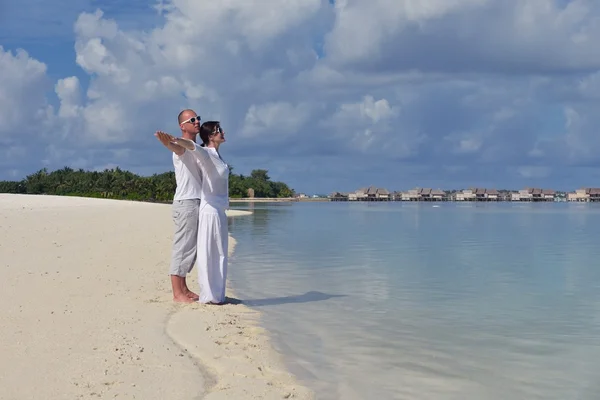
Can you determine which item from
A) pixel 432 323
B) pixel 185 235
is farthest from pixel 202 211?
pixel 432 323

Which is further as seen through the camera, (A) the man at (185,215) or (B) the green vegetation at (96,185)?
(B) the green vegetation at (96,185)

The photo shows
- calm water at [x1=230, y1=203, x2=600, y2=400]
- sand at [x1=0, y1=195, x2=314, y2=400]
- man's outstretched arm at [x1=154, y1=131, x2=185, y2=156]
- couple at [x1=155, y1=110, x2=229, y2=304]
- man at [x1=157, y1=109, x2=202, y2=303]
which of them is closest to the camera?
sand at [x1=0, y1=195, x2=314, y2=400]

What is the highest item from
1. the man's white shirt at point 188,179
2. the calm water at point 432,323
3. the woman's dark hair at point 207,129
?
the woman's dark hair at point 207,129

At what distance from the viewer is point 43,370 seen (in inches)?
194

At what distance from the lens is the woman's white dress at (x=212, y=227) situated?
324 inches

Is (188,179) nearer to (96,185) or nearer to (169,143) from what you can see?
(169,143)

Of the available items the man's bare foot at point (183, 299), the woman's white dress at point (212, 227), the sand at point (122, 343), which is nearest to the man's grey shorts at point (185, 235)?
the woman's white dress at point (212, 227)

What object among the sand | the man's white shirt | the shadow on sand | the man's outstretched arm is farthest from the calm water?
the man's outstretched arm

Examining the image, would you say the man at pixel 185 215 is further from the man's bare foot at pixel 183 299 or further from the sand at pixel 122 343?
the sand at pixel 122 343

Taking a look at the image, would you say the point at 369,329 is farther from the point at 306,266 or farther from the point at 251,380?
the point at 306,266

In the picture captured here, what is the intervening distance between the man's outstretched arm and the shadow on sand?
94.1 inches

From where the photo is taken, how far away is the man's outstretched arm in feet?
24.3

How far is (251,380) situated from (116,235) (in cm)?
1661

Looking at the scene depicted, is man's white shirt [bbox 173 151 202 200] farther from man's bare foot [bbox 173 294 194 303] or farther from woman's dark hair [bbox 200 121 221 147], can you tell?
man's bare foot [bbox 173 294 194 303]
